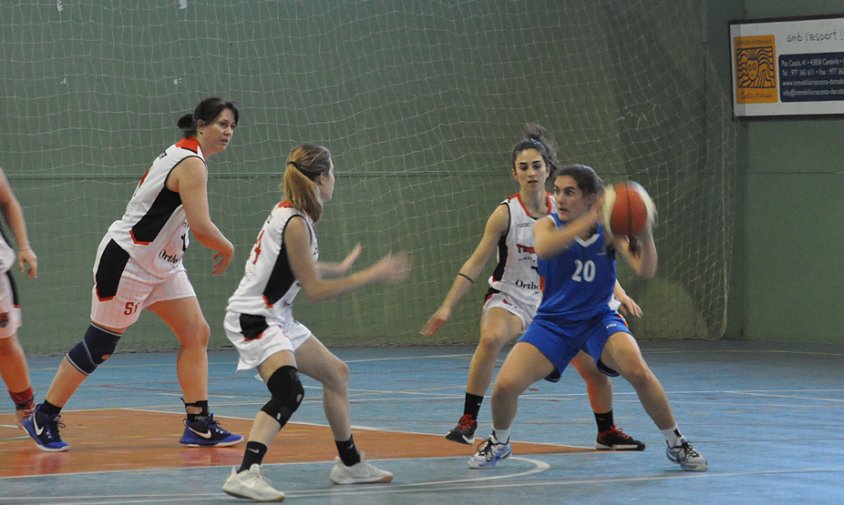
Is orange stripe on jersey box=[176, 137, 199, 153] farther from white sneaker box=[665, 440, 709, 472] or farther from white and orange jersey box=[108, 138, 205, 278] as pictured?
white sneaker box=[665, 440, 709, 472]

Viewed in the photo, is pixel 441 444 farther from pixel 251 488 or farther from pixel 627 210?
pixel 251 488

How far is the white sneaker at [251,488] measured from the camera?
18.5 ft

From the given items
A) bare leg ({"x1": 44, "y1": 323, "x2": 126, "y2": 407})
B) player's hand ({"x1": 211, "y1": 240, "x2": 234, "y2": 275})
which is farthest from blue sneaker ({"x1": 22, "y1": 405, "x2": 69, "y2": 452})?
player's hand ({"x1": 211, "y1": 240, "x2": 234, "y2": 275})

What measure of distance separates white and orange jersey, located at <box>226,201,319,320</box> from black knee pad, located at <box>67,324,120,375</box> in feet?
5.25

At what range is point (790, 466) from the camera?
264 inches

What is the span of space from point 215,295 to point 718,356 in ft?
16.3

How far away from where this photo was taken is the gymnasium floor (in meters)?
5.95

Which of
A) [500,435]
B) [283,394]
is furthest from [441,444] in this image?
[283,394]

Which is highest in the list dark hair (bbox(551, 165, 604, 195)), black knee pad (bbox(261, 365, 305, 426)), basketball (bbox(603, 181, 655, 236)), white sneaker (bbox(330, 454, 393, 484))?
dark hair (bbox(551, 165, 604, 195))

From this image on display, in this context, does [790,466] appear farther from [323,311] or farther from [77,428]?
[323,311]

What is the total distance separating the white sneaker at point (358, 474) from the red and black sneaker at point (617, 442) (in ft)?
5.10

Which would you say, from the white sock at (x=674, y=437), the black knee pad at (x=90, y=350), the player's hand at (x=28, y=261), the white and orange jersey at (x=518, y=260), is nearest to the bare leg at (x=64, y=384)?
the black knee pad at (x=90, y=350)

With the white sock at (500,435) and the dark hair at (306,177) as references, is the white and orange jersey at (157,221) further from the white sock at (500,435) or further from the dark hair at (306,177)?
the white sock at (500,435)

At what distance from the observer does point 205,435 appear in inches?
293
